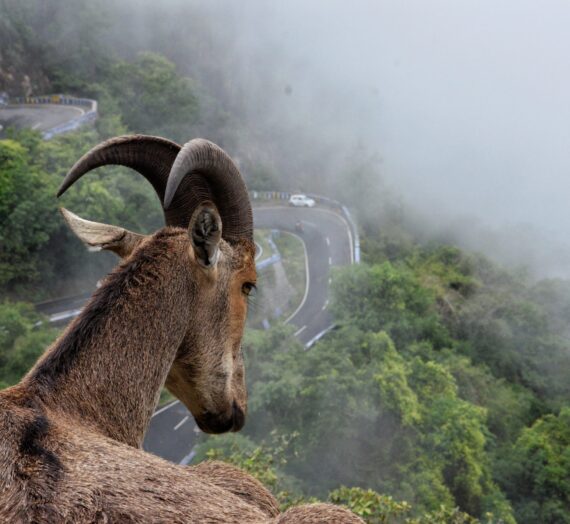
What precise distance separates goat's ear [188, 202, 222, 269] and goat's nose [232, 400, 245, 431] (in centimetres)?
133

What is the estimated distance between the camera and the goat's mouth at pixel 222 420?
16.6ft

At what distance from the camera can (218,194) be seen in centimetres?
523

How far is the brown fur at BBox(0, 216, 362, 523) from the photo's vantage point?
10.5 feet

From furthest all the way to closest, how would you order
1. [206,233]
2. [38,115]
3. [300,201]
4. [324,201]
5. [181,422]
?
[324,201] → [300,201] → [38,115] → [181,422] → [206,233]

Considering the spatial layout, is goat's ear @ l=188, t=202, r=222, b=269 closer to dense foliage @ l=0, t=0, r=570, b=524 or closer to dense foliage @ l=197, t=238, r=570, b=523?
dense foliage @ l=0, t=0, r=570, b=524

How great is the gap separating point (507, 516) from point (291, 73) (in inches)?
2141

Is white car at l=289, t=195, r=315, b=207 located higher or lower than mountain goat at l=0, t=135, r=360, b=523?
lower

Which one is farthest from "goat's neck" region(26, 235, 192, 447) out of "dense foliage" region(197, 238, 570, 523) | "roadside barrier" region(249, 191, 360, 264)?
"roadside barrier" region(249, 191, 360, 264)

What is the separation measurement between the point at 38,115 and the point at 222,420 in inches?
1451

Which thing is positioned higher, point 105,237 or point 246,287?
point 105,237

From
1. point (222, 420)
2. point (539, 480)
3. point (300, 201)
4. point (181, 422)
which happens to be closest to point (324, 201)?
point (300, 201)

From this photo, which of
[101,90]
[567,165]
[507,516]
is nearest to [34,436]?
[507,516]

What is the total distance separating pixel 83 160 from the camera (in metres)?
4.65

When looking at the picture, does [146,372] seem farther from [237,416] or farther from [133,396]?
[237,416]
